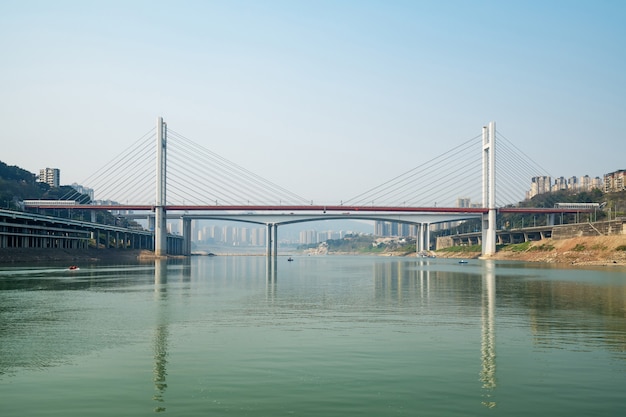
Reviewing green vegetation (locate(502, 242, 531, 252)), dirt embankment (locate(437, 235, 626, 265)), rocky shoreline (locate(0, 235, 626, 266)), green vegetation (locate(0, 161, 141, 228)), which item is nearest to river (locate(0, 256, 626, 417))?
rocky shoreline (locate(0, 235, 626, 266))

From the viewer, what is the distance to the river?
40.1 feet

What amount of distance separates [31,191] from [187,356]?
13877 cm

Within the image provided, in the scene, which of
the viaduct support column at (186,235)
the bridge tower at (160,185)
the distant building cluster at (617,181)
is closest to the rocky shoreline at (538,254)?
the bridge tower at (160,185)

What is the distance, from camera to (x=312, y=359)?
1680cm

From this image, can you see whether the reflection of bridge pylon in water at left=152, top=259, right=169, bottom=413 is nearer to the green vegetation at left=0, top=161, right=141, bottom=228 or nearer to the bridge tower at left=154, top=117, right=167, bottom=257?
the bridge tower at left=154, top=117, right=167, bottom=257

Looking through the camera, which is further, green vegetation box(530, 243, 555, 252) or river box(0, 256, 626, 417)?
green vegetation box(530, 243, 555, 252)

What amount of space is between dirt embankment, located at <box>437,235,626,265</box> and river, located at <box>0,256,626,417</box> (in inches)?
2617

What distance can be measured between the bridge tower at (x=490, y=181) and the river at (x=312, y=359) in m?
95.1

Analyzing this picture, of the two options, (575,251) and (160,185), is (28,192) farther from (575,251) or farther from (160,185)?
(575,251)

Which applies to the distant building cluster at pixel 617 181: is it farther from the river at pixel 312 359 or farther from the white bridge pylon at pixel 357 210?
the river at pixel 312 359

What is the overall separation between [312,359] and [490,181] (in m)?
114

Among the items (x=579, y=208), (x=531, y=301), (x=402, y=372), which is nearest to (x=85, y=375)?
(x=402, y=372)

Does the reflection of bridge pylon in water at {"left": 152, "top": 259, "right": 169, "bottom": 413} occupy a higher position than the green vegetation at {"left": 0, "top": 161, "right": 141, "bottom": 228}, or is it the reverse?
the green vegetation at {"left": 0, "top": 161, "right": 141, "bottom": 228}

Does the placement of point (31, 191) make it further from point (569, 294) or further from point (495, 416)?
point (495, 416)
